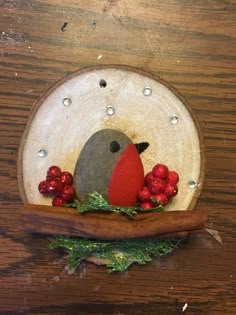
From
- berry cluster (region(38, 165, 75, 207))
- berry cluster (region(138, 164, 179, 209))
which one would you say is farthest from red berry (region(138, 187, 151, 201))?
berry cluster (region(38, 165, 75, 207))

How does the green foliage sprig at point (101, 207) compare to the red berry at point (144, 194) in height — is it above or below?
below

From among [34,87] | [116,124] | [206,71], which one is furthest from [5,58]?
[206,71]

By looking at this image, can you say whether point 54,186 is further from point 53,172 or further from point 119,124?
point 119,124

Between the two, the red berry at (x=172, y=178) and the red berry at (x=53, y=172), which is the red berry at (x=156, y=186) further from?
the red berry at (x=53, y=172)

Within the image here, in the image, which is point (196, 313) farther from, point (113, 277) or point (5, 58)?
point (5, 58)

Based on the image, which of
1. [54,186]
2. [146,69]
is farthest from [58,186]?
[146,69]

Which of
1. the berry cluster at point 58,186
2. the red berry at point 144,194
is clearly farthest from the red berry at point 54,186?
the red berry at point 144,194

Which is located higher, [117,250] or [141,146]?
[141,146]
